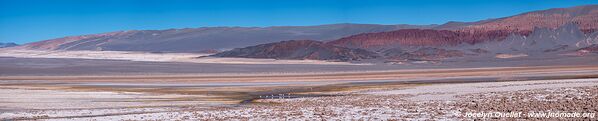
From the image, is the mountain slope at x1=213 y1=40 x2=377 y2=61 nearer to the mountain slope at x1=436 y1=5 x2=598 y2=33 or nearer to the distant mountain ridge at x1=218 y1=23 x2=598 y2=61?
the distant mountain ridge at x1=218 y1=23 x2=598 y2=61

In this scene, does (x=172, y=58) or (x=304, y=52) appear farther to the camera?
(x=172, y=58)

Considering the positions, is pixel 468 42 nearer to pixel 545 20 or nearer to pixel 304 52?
pixel 545 20

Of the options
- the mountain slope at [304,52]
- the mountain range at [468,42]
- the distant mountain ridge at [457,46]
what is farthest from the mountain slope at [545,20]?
the mountain slope at [304,52]

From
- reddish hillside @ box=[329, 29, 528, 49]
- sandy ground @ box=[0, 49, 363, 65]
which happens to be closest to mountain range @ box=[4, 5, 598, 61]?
reddish hillside @ box=[329, 29, 528, 49]

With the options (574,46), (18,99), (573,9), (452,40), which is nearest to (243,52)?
(452,40)

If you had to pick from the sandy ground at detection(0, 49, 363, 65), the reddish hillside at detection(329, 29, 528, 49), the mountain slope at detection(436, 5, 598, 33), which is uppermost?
the mountain slope at detection(436, 5, 598, 33)

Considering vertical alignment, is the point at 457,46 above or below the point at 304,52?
above

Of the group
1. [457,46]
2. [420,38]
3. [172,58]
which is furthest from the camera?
[420,38]

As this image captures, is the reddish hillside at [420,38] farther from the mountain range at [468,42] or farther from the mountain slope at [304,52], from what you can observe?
the mountain slope at [304,52]

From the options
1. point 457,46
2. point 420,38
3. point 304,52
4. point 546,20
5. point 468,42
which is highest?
point 546,20

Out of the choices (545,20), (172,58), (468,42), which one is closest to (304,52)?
(172,58)

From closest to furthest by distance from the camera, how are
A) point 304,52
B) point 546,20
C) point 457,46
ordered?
point 304,52 < point 457,46 < point 546,20
